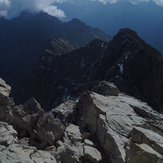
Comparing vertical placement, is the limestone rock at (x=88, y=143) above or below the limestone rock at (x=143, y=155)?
below

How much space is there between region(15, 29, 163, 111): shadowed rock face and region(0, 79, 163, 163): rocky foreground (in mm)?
30632

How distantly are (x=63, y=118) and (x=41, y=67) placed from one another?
341 ft

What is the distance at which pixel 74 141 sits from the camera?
41.3 ft

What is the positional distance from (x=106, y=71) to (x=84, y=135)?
51.7m

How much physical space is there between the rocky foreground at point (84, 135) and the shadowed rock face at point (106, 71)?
30.6 metres

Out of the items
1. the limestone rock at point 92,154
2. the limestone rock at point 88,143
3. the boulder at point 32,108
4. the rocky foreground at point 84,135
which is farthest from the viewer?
the boulder at point 32,108

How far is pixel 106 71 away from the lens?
63.8m

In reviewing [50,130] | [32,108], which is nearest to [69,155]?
[50,130]

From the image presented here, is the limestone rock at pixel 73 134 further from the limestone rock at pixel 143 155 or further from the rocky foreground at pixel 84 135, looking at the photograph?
the limestone rock at pixel 143 155

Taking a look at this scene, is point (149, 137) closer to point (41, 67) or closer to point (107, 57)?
point (107, 57)

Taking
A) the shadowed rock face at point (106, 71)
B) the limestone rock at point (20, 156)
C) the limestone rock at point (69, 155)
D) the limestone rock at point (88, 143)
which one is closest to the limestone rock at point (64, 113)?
the limestone rock at point (88, 143)

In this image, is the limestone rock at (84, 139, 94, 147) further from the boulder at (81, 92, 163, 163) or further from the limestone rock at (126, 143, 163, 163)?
the limestone rock at (126, 143, 163, 163)

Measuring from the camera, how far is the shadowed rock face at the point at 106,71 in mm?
53688

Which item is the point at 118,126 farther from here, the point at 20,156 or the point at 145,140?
the point at 20,156
